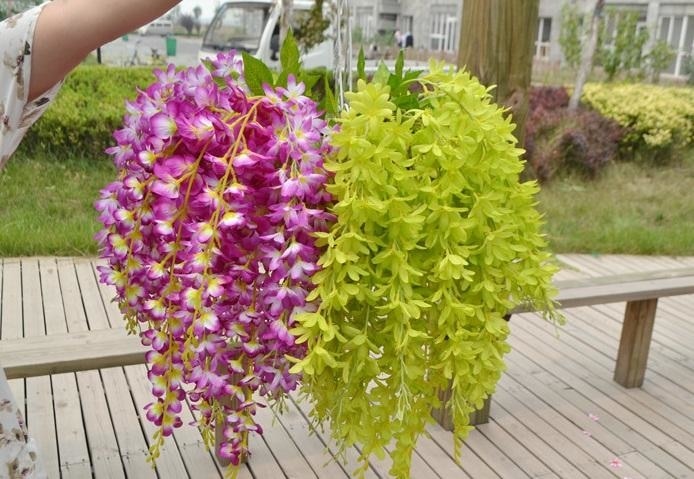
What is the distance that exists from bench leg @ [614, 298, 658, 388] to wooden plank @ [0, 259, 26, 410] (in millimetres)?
2513

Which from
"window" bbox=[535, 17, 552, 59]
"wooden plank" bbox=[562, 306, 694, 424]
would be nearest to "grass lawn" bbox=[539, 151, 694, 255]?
"wooden plank" bbox=[562, 306, 694, 424]

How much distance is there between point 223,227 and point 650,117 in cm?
756

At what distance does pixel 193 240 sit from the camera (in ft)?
3.75

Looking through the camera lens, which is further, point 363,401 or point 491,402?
point 491,402

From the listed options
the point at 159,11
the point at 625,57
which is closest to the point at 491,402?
the point at 159,11

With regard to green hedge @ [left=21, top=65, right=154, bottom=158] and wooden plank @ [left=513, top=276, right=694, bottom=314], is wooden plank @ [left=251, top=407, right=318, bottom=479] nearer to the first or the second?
wooden plank @ [left=513, top=276, right=694, bottom=314]

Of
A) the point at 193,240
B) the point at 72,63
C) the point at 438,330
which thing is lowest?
the point at 438,330

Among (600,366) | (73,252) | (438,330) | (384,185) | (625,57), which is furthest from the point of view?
(625,57)

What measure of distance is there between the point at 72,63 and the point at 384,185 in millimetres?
504

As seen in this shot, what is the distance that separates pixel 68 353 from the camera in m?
2.17

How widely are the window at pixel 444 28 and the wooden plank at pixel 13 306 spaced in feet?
68.4

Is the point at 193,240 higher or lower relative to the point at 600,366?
higher

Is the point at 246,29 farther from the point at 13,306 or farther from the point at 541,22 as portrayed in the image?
the point at 541,22

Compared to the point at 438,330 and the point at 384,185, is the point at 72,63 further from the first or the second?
the point at 438,330
